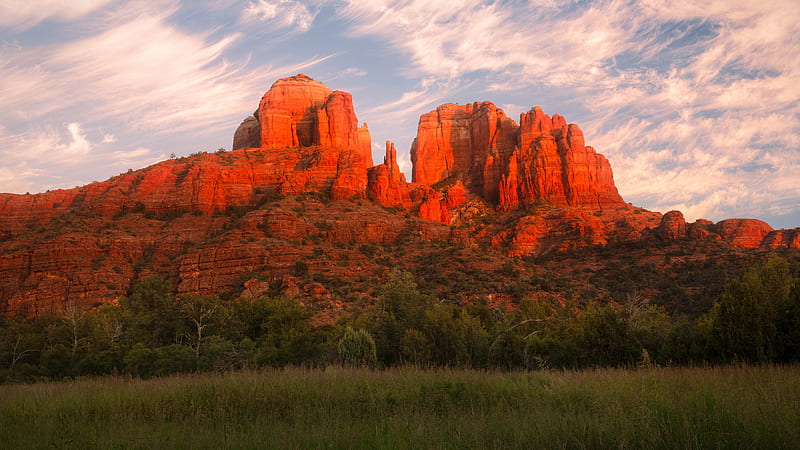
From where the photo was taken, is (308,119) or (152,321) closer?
(152,321)

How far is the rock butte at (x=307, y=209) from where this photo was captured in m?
53.5

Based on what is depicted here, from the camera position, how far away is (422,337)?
62.0 feet

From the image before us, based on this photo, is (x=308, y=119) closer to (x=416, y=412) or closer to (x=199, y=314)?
(x=199, y=314)

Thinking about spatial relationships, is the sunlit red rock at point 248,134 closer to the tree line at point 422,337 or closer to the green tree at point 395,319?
the tree line at point 422,337

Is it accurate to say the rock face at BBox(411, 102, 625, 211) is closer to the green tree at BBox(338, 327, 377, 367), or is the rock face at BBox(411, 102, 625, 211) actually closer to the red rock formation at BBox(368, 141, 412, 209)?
the red rock formation at BBox(368, 141, 412, 209)

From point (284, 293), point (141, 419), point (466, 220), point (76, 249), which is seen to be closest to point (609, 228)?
point (466, 220)

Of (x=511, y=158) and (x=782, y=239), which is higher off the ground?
(x=511, y=158)

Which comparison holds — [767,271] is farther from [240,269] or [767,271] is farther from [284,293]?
[240,269]

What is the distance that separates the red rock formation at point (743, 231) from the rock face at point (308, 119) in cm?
6098

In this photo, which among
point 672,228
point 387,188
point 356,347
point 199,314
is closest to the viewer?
point 356,347

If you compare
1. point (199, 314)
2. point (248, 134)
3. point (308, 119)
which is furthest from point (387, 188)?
point (199, 314)

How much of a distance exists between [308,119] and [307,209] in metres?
34.2

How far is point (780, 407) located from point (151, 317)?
123 feet

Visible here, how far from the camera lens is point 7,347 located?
3278 cm
